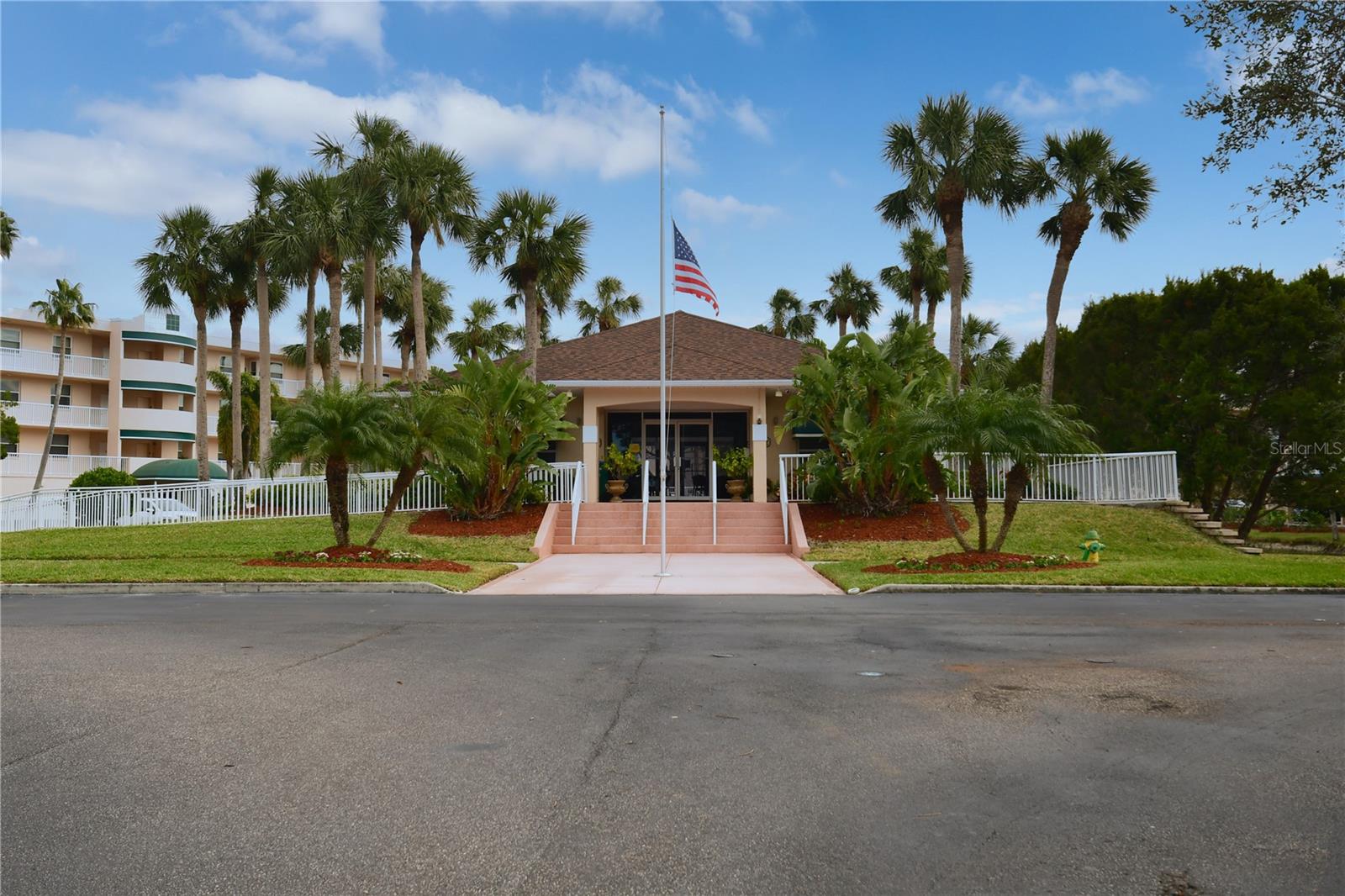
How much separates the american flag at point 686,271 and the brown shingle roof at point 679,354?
7143 millimetres

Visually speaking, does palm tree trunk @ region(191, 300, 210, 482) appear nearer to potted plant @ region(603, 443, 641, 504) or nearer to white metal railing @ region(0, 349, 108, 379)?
potted plant @ region(603, 443, 641, 504)

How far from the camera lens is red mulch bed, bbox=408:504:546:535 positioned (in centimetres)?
2205

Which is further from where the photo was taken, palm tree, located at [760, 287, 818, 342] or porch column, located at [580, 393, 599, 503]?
palm tree, located at [760, 287, 818, 342]

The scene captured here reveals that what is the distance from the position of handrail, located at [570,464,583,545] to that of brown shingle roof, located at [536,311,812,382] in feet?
12.1

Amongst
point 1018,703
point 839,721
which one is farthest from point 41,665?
point 1018,703

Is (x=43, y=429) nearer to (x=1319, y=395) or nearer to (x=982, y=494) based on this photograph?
(x=982, y=494)

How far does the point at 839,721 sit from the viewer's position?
5.80m

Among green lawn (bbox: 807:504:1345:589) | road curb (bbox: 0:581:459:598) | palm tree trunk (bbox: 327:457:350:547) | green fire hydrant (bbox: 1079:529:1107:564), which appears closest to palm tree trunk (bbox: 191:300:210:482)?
palm tree trunk (bbox: 327:457:350:547)

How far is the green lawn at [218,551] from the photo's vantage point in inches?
595

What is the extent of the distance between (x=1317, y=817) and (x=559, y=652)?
5.57m

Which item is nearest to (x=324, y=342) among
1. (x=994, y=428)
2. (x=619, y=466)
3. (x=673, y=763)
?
(x=619, y=466)

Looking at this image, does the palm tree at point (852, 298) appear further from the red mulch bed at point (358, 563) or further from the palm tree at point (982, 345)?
the red mulch bed at point (358, 563)

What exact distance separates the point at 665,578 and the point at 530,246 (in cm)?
1426

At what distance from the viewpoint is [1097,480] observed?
23984mm
